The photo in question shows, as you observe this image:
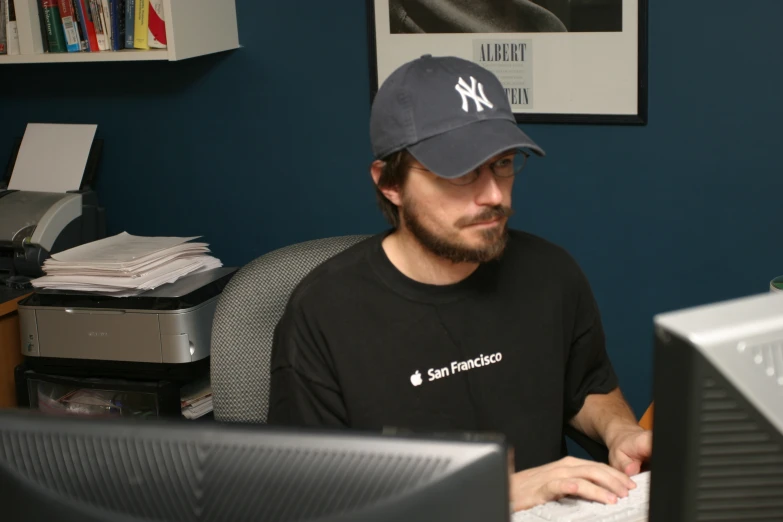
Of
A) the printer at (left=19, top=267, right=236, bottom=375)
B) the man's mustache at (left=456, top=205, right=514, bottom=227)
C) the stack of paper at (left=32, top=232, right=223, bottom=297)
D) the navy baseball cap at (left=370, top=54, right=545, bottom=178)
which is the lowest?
the printer at (left=19, top=267, right=236, bottom=375)

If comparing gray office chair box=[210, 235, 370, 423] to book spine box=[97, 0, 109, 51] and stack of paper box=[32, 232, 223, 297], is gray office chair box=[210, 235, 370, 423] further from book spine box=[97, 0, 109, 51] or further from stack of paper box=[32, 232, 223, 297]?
book spine box=[97, 0, 109, 51]

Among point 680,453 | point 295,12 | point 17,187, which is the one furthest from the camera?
point 17,187

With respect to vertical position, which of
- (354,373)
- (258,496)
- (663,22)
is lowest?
(354,373)

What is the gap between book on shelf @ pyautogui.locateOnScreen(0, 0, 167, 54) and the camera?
2682mm

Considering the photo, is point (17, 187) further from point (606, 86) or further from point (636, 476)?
point (636, 476)

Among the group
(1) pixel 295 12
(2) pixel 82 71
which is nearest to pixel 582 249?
(1) pixel 295 12

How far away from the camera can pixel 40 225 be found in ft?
8.93

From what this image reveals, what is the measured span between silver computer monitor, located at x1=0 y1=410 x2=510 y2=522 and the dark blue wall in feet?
5.96

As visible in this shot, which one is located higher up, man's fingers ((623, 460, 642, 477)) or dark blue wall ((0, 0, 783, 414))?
dark blue wall ((0, 0, 783, 414))

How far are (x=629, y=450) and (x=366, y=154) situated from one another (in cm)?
152

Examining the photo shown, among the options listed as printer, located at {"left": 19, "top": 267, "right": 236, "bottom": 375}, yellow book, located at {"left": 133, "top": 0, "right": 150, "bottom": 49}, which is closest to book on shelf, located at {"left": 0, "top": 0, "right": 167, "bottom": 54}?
yellow book, located at {"left": 133, "top": 0, "right": 150, "bottom": 49}

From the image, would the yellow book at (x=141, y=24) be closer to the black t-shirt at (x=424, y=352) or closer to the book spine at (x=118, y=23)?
the book spine at (x=118, y=23)

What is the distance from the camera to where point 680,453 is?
2.25ft

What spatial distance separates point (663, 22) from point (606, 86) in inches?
8.0
